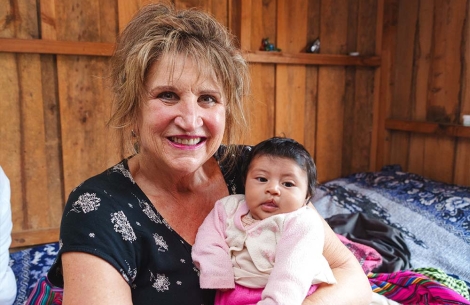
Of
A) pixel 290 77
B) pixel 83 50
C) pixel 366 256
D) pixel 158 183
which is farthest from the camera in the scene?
pixel 290 77

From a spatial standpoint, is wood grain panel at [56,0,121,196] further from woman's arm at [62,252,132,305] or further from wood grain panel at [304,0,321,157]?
woman's arm at [62,252,132,305]

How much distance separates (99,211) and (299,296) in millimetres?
493

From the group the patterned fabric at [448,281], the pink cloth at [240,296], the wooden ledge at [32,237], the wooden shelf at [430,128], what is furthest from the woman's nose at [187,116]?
the wooden shelf at [430,128]

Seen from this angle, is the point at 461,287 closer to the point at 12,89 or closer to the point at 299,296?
the point at 299,296

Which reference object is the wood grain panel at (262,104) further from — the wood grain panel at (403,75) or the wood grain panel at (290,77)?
the wood grain panel at (403,75)

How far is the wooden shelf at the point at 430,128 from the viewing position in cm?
303

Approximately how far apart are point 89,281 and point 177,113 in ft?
1.48

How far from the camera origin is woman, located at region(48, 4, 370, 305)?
86 centimetres

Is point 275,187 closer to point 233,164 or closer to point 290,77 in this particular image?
point 233,164

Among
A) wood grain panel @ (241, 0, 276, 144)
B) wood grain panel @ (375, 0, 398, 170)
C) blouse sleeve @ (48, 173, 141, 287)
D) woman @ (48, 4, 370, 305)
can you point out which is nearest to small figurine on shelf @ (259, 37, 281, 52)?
wood grain panel @ (241, 0, 276, 144)

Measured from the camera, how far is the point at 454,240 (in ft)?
7.32

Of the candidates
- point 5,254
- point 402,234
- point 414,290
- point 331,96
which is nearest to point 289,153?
point 414,290

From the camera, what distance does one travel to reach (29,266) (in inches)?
76.9

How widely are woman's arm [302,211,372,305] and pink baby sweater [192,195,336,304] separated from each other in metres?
0.03
